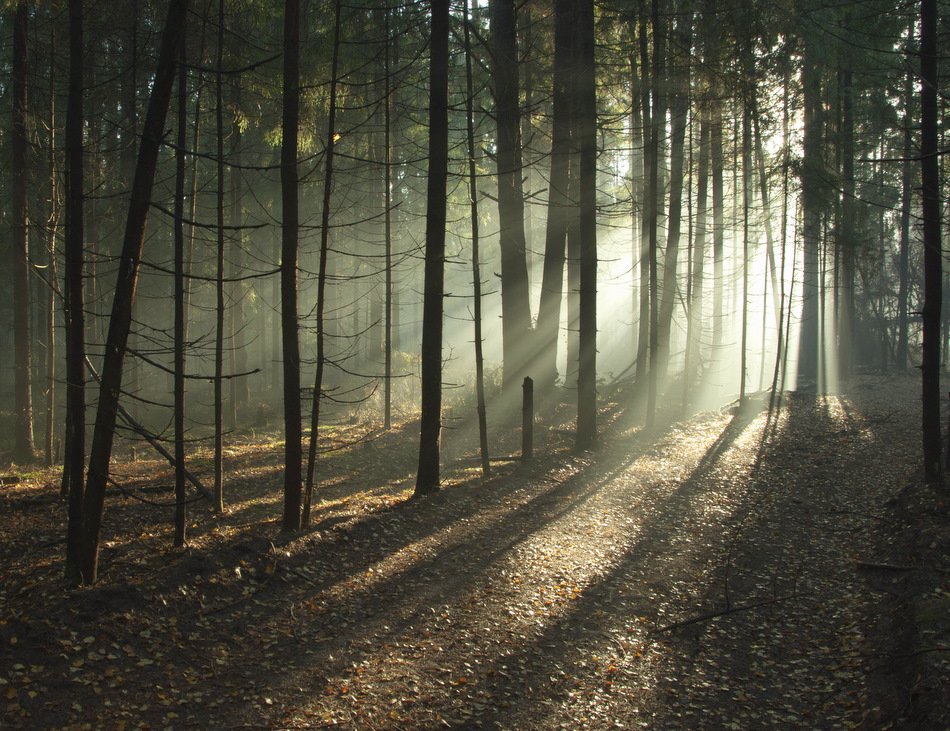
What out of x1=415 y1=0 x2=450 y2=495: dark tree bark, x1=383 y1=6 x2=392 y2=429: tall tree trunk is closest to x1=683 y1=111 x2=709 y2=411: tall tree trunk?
x1=383 y1=6 x2=392 y2=429: tall tree trunk

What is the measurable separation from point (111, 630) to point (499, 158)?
44.8 feet

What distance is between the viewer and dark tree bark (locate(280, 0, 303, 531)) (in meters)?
8.56

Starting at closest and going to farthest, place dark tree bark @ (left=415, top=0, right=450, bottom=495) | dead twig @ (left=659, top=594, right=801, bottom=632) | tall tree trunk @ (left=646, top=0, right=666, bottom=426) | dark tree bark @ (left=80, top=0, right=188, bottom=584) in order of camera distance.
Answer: dark tree bark @ (left=80, top=0, right=188, bottom=584) < dead twig @ (left=659, top=594, right=801, bottom=632) < dark tree bark @ (left=415, top=0, right=450, bottom=495) < tall tree trunk @ (left=646, top=0, right=666, bottom=426)

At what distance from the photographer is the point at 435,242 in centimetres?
1062

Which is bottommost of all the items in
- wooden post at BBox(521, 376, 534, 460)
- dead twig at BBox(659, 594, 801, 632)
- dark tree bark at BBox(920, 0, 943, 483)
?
dead twig at BBox(659, 594, 801, 632)

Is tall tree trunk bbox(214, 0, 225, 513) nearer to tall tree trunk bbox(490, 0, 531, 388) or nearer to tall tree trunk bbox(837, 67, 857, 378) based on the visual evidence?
tall tree trunk bbox(490, 0, 531, 388)

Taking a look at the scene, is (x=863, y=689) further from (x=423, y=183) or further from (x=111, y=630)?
(x=423, y=183)

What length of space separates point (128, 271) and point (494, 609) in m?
5.16

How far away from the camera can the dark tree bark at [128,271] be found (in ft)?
21.8

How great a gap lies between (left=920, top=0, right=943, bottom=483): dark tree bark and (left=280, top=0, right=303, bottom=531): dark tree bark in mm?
8917

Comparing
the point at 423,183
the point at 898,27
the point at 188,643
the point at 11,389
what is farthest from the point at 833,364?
the point at 11,389

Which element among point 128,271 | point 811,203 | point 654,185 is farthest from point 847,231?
point 128,271

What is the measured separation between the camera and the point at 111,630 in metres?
5.96

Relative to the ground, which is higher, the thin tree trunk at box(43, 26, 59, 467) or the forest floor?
the thin tree trunk at box(43, 26, 59, 467)
